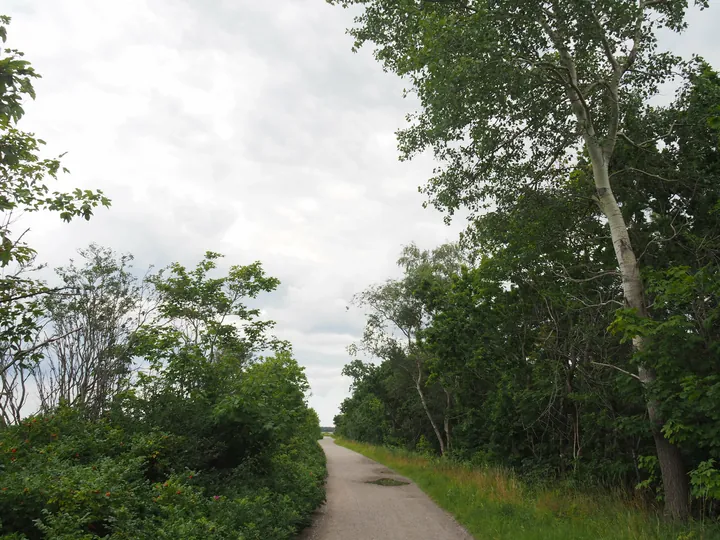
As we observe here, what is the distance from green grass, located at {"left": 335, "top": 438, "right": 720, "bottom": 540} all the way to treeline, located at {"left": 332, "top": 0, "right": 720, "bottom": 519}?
0.69m

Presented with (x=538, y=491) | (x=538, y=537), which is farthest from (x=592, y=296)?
(x=538, y=537)

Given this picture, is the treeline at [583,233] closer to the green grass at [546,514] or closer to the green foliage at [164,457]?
the green grass at [546,514]

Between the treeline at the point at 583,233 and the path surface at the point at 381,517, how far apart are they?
12.8ft

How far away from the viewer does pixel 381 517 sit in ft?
33.9

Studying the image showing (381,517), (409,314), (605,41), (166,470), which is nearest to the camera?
(166,470)

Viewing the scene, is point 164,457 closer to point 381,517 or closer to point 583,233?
point 381,517

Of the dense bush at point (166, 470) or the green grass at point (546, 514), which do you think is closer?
the dense bush at point (166, 470)

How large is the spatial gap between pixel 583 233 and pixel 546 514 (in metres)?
7.04

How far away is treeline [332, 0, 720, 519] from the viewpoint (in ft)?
25.4

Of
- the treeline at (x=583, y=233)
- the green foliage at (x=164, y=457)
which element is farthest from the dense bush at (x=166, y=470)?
the treeline at (x=583, y=233)

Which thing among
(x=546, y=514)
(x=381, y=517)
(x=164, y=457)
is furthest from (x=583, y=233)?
(x=164, y=457)

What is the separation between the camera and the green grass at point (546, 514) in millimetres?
6941

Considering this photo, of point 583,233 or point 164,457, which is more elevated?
point 583,233

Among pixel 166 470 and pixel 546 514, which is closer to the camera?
pixel 166 470
